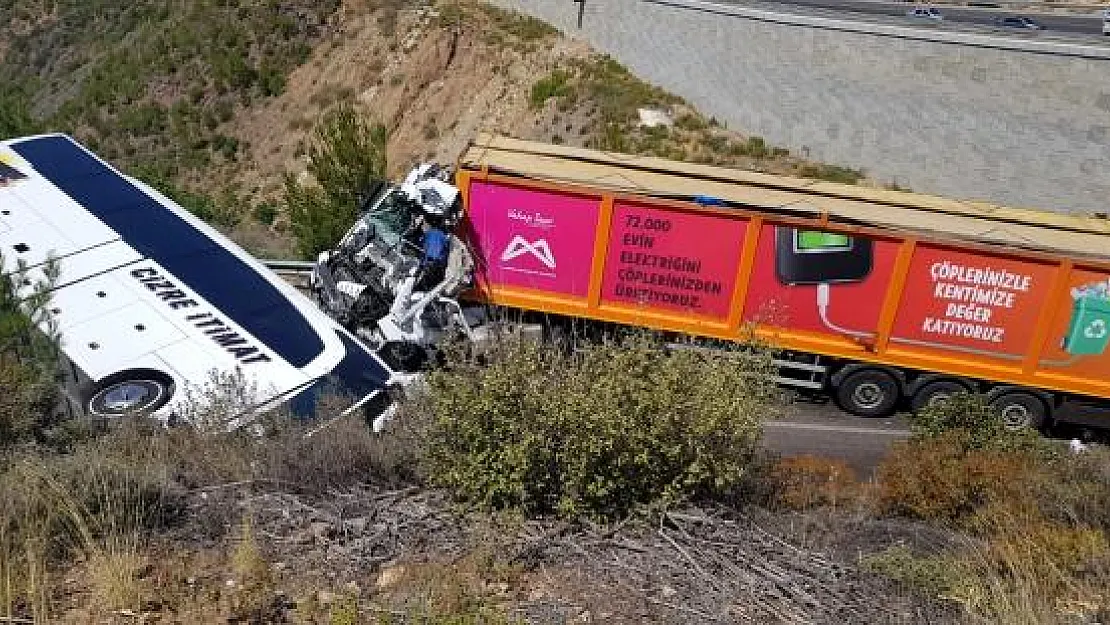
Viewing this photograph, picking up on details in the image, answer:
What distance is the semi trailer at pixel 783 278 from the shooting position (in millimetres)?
11109

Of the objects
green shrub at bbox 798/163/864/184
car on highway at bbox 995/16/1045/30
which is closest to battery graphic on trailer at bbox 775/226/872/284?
green shrub at bbox 798/163/864/184

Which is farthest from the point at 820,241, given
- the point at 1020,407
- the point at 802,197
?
the point at 1020,407

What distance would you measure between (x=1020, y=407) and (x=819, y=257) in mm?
3217

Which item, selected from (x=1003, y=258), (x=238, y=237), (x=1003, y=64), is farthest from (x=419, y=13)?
(x=1003, y=258)

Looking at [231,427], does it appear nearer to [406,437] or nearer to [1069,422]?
[406,437]

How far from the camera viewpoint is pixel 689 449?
5.31 meters

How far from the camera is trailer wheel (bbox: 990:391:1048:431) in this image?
38.0 feet

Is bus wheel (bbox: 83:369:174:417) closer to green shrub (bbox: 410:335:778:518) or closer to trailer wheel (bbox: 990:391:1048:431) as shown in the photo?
green shrub (bbox: 410:335:778:518)

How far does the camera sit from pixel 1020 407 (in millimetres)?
11664

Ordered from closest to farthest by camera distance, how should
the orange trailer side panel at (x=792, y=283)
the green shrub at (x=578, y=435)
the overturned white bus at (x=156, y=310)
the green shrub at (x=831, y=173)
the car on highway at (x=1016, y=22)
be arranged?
the green shrub at (x=578, y=435) → the overturned white bus at (x=156, y=310) → the orange trailer side panel at (x=792, y=283) → the green shrub at (x=831, y=173) → the car on highway at (x=1016, y=22)

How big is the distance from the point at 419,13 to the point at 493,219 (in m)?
20.5

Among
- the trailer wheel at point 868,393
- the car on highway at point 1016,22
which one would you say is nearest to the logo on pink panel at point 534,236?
the trailer wheel at point 868,393

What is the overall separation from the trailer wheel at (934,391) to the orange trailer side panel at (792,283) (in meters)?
0.18

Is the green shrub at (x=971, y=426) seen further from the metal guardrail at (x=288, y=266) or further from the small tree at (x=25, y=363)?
the metal guardrail at (x=288, y=266)
